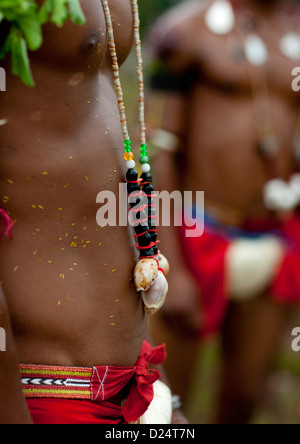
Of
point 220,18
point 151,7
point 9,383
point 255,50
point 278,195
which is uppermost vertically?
point 151,7

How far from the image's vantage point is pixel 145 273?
113 centimetres

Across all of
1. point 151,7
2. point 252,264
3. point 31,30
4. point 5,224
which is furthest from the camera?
point 151,7

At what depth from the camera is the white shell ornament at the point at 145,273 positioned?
1.13 m

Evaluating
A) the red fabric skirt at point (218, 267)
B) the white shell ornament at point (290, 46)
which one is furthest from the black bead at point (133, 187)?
the white shell ornament at point (290, 46)

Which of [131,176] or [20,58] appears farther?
[131,176]

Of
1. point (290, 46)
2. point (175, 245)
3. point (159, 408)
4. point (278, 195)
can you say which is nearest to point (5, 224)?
point (159, 408)

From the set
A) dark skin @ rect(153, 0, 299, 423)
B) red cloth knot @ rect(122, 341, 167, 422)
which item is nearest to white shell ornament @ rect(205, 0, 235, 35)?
dark skin @ rect(153, 0, 299, 423)

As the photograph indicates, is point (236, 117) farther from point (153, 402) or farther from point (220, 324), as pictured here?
point (153, 402)

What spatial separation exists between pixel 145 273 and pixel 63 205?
0.61ft

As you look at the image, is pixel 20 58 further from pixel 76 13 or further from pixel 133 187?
pixel 133 187

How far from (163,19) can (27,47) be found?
1.84m

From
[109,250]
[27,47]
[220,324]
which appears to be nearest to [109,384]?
[109,250]

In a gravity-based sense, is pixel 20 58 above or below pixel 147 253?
above

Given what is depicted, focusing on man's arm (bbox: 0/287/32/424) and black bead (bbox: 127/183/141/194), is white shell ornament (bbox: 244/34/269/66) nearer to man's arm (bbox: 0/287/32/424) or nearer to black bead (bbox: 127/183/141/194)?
black bead (bbox: 127/183/141/194)
